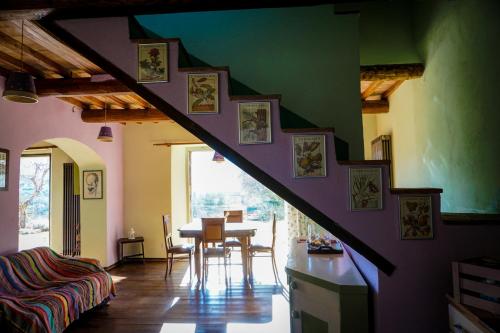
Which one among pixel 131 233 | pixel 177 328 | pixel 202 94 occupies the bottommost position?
pixel 177 328

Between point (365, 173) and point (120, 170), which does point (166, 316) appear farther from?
point (120, 170)

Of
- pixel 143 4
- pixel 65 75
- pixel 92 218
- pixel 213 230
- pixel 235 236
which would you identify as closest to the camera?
pixel 143 4

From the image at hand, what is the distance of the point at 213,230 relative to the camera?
493 cm

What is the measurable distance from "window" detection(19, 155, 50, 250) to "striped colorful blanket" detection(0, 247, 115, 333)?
14.0 ft

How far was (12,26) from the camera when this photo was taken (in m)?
2.98

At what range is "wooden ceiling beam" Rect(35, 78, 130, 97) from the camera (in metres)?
4.35

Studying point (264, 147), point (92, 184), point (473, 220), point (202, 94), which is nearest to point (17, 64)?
point (92, 184)

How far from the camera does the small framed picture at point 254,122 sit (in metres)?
2.07

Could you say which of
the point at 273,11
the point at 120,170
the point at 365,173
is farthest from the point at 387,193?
the point at 120,170

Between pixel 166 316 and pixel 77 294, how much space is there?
3.34 feet

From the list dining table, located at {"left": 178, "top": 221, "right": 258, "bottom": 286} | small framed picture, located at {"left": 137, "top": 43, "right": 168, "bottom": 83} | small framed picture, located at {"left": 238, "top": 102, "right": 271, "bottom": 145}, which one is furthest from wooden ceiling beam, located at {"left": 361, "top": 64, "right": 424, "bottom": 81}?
dining table, located at {"left": 178, "top": 221, "right": 258, "bottom": 286}

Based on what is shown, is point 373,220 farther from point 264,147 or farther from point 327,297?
point 264,147

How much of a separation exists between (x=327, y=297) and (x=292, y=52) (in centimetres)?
183

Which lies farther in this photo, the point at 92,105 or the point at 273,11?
the point at 92,105
